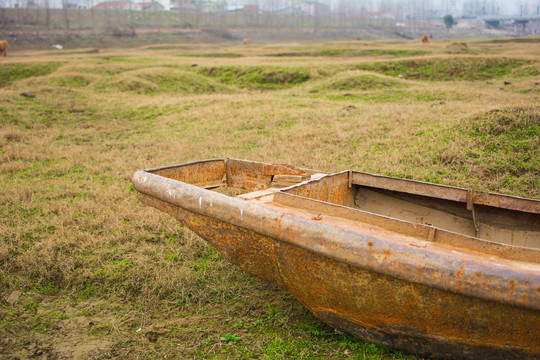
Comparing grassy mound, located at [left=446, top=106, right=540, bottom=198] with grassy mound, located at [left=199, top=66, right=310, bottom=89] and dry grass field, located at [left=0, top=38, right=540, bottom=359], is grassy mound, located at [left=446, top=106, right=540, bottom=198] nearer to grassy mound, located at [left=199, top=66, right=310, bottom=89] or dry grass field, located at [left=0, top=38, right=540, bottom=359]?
dry grass field, located at [left=0, top=38, right=540, bottom=359]

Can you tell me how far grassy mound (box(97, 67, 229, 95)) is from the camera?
15.3 m

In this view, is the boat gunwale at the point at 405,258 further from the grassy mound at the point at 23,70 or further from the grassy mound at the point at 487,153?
the grassy mound at the point at 23,70

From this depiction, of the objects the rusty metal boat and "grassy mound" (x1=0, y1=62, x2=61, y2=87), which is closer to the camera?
the rusty metal boat

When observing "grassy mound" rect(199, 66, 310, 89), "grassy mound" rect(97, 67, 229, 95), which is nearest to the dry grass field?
"grassy mound" rect(97, 67, 229, 95)

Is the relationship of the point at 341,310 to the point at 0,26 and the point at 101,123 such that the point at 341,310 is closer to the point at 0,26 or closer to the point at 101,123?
the point at 101,123

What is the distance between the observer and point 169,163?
270 inches

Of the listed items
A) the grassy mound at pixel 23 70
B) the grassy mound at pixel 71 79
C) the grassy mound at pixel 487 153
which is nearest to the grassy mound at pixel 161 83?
the grassy mound at pixel 71 79

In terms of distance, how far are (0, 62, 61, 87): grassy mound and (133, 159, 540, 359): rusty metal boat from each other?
777 inches

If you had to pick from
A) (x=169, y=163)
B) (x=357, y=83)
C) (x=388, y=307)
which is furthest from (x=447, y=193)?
(x=357, y=83)

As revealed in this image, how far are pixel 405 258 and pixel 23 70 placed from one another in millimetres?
22873

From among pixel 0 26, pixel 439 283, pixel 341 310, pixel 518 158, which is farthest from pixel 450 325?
pixel 0 26

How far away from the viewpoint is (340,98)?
1227 cm

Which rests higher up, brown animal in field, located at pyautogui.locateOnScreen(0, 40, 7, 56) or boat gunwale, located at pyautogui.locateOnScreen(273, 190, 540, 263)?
brown animal in field, located at pyautogui.locateOnScreen(0, 40, 7, 56)

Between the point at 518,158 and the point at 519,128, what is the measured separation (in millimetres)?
865
